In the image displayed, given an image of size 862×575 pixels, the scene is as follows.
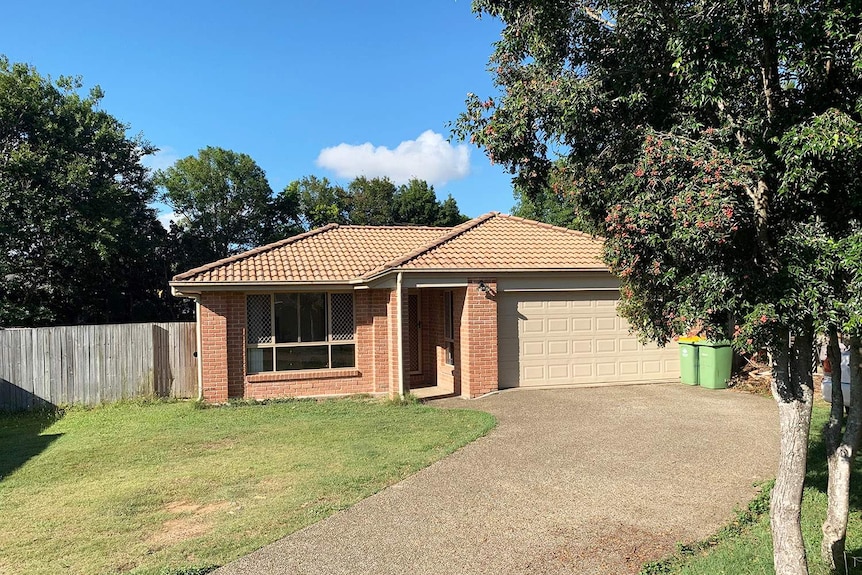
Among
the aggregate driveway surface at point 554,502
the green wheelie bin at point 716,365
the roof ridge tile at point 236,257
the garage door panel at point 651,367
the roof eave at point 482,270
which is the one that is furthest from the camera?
the garage door panel at point 651,367

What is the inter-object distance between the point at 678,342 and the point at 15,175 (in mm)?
19806

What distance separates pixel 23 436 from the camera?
32.8 ft

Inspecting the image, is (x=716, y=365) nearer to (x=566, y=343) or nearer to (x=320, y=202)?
(x=566, y=343)

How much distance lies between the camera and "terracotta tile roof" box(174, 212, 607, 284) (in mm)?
12188

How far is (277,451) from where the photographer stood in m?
8.34

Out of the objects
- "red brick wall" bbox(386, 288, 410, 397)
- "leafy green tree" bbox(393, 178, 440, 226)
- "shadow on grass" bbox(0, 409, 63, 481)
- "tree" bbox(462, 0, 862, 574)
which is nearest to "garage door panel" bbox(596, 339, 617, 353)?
"red brick wall" bbox(386, 288, 410, 397)

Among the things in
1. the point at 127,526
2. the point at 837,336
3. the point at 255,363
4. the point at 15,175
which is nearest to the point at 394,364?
the point at 255,363

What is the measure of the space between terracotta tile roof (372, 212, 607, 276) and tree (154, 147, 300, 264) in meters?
18.8

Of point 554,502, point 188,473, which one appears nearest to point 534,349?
point 554,502

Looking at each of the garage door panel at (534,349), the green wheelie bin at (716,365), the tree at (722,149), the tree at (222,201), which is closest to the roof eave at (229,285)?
the garage door panel at (534,349)

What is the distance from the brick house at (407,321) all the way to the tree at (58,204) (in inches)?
392

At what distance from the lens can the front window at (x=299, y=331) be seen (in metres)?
12.7

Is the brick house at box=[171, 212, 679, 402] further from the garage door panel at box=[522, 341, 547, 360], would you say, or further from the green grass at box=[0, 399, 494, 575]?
the green grass at box=[0, 399, 494, 575]

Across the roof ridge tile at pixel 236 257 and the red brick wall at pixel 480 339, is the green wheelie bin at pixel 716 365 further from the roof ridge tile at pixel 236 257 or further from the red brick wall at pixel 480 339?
the roof ridge tile at pixel 236 257
